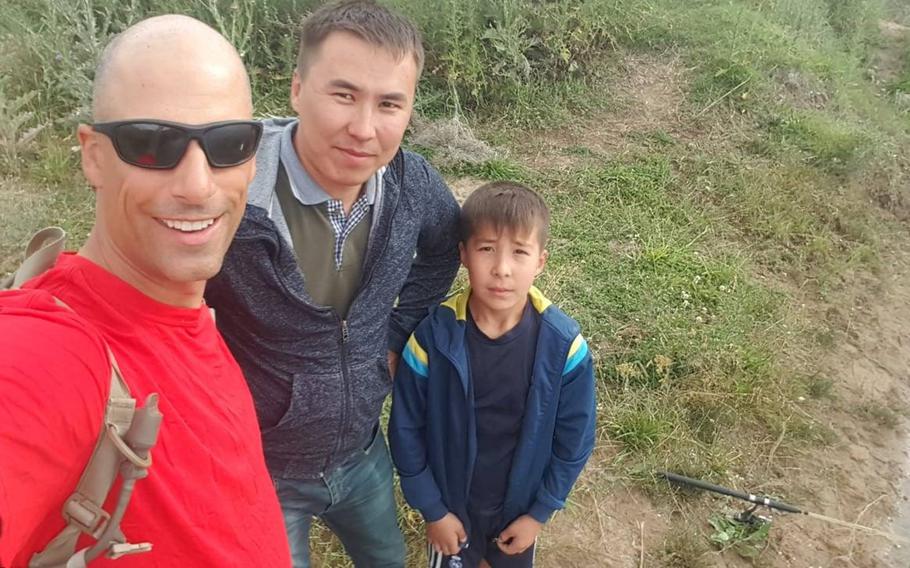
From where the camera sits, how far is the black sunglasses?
1039mm

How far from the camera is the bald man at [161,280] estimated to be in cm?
97

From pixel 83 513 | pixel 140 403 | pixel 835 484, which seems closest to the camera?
pixel 83 513

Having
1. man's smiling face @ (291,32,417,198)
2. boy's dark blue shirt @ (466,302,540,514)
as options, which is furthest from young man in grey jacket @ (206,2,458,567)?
boy's dark blue shirt @ (466,302,540,514)

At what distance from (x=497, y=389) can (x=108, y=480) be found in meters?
1.18

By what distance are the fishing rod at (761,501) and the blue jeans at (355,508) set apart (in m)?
1.64

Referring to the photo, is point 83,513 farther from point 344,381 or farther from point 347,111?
point 347,111

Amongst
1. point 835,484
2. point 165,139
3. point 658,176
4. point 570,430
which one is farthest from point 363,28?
point 658,176

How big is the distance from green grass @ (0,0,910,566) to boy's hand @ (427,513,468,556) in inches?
25.8

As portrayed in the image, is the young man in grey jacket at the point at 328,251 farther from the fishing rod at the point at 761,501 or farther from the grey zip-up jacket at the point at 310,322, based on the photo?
the fishing rod at the point at 761,501

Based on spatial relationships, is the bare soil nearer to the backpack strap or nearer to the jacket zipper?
the jacket zipper

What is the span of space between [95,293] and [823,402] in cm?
404

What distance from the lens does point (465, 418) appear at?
6.42 ft

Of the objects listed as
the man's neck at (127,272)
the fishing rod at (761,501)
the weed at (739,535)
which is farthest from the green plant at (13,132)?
the weed at (739,535)

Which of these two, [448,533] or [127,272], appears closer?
[127,272]
